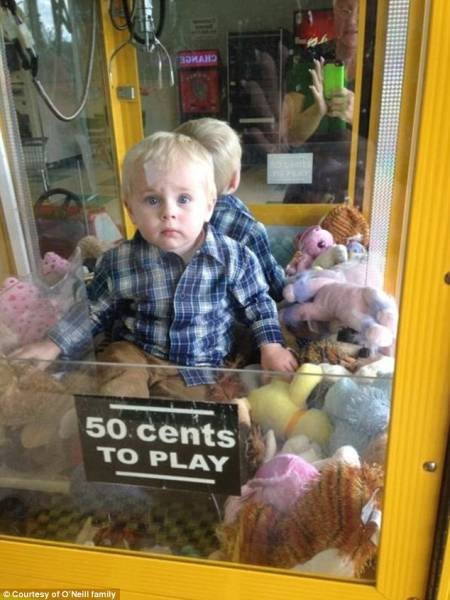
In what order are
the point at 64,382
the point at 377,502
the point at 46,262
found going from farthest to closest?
the point at 46,262
the point at 64,382
the point at 377,502

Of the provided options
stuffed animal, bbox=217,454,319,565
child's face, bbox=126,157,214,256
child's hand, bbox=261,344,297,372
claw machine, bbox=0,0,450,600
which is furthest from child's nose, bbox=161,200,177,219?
stuffed animal, bbox=217,454,319,565

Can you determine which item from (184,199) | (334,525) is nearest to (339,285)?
(184,199)

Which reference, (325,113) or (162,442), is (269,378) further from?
(325,113)

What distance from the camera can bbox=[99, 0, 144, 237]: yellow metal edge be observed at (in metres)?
1.12

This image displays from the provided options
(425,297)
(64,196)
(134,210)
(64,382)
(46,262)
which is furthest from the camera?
(64,196)

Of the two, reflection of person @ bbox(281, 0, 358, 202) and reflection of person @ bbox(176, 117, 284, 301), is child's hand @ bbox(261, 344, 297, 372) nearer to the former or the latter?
reflection of person @ bbox(176, 117, 284, 301)

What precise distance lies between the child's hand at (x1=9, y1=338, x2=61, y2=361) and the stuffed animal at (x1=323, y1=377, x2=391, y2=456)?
387mm

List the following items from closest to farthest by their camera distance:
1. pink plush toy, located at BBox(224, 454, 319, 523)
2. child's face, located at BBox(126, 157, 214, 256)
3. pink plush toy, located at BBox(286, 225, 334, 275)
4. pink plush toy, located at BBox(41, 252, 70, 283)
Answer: pink plush toy, located at BBox(224, 454, 319, 523) → child's face, located at BBox(126, 157, 214, 256) → pink plush toy, located at BBox(41, 252, 70, 283) → pink plush toy, located at BBox(286, 225, 334, 275)

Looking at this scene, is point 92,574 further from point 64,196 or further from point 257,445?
point 64,196

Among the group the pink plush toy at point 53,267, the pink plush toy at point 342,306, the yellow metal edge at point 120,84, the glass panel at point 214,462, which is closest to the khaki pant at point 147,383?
the glass panel at point 214,462

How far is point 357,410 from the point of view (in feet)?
1.75

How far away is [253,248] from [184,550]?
1.84 feet

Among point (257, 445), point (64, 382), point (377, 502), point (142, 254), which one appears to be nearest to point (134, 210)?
point (142, 254)

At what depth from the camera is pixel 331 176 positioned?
3.66 feet
